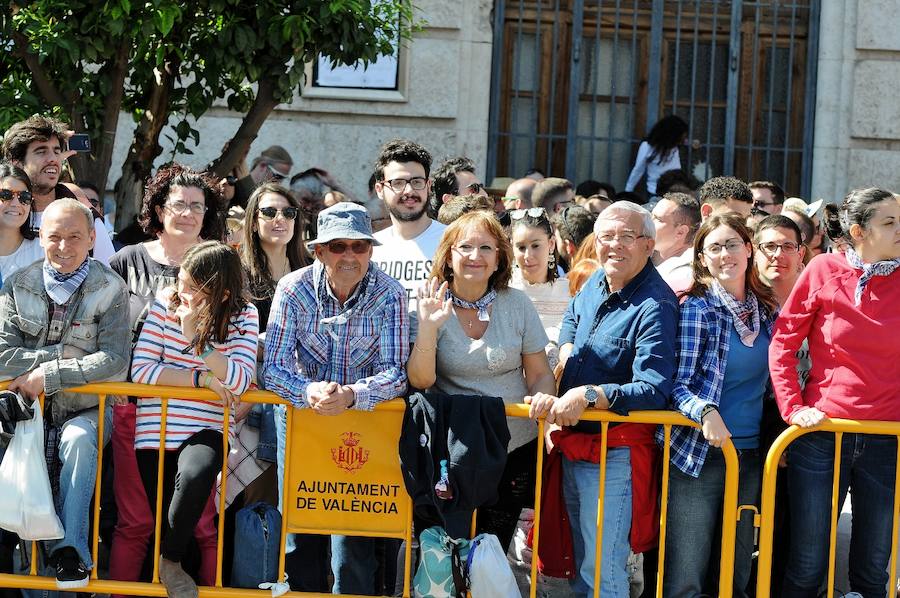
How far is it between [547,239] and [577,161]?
17.2 ft

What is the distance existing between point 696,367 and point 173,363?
Answer: 2.16m

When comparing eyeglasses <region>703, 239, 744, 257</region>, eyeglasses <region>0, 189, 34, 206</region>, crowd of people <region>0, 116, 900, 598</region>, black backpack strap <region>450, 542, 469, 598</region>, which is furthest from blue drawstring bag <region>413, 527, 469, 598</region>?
eyeglasses <region>0, 189, 34, 206</region>

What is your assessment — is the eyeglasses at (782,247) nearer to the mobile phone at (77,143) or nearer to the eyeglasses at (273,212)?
the eyeglasses at (273,212)

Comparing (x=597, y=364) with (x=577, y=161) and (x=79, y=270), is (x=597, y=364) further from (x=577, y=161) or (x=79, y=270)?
(x=577, y=161)

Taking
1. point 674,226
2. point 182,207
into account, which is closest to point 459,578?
point 182,207

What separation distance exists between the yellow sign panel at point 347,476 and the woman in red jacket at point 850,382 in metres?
1.60

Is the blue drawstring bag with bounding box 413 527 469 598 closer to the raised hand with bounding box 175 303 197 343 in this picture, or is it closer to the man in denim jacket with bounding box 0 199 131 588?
the raised hand with bounding box 175 303 197 343

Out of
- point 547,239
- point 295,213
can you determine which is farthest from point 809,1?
point 295,213

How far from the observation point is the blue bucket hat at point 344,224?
5.38 meters

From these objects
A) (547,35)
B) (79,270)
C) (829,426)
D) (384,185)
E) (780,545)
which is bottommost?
(780,545)

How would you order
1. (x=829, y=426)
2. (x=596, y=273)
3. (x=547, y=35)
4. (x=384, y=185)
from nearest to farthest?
Result: 1. (x=829, y=426)
2. (x=596, y=273)
3. (x=384, y=185)
4. (x=547, y=35)

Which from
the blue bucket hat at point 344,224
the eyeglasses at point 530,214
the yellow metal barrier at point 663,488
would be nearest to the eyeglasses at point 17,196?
the blue bucket hat at point 344,224

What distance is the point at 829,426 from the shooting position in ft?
17.1

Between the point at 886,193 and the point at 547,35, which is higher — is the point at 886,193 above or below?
below
